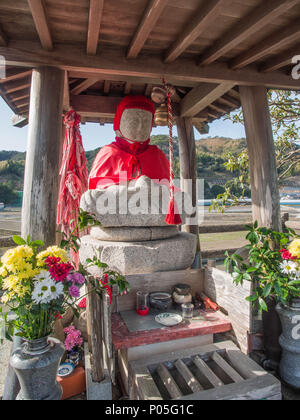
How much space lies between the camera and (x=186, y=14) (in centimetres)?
182

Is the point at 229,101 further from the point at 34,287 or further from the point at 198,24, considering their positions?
the point at 34,287

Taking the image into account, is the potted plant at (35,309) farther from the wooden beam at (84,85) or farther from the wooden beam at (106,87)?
the wooden beam at (106,87)

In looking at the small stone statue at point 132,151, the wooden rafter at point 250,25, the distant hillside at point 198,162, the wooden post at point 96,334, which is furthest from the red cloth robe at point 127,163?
the distant hillside at point 198,162

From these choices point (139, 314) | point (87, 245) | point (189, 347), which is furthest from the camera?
point (87, 245)

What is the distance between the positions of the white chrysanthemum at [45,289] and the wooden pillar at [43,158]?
0.72m

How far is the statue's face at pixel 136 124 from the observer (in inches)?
112

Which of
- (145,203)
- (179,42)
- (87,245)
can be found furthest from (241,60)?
(87,245)

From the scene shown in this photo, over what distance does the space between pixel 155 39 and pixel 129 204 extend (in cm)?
139

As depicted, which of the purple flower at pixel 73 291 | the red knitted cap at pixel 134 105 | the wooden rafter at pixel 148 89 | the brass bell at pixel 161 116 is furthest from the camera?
the wooden rafter at pixel 148 89

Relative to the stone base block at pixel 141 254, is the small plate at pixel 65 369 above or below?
below

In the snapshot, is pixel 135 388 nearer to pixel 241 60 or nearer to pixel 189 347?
pixel 189 347

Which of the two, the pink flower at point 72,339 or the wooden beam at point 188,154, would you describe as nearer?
the pink flower at point 72,339

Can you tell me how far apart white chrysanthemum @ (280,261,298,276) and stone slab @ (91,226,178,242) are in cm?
106
